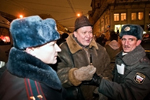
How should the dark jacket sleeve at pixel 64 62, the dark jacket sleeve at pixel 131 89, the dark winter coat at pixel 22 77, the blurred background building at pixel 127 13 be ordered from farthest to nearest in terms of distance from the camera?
the blurred background building at pixel 127 13
the dark jacket sleeve at pixel 64 62
the dark jacket sleeve at pixel 131 89
the dark winter coat at pixel 22 77

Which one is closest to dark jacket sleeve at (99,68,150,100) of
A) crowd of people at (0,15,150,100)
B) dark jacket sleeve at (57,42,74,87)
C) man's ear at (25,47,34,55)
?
crowd of people at (0,15,150,100)

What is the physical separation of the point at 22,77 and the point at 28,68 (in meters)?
0.10

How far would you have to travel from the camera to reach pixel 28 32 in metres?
1.14

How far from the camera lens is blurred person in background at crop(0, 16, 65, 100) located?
1052 millimetres

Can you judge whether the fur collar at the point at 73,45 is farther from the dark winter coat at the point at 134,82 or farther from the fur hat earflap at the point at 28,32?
the fur hat earflap at the point at 28,32

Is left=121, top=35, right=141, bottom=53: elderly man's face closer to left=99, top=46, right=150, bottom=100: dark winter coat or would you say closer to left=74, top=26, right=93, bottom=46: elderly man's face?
left=99, top=46, right=150, bottom=100: dark winter coat

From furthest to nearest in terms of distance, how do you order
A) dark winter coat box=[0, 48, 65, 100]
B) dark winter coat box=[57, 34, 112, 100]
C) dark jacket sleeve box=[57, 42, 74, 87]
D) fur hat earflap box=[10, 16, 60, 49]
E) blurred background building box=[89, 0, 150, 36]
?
blurred background building box=[89, 0, 150, 36], dark winter coat box=[57, 34, 112, 100], dark jacket sleeve box=[57, 42, 74, 87], fur hat earflap box=[10, 16, 60, 49], dark winter coat box=[0, 48, 65, 100]

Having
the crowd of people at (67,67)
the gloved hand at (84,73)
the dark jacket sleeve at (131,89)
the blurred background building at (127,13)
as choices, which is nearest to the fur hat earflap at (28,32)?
the crowd of people at (67,67)

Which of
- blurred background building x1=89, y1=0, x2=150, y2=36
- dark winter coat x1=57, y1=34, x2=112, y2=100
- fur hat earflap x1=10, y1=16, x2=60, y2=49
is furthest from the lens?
blurred background building x1=89, y1=0, x2=150, y2=36

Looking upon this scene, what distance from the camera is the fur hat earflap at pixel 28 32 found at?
1.14 meters

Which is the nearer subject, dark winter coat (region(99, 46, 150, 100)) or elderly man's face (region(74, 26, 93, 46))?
dark winter coat (region(99, 46, 150, 100))

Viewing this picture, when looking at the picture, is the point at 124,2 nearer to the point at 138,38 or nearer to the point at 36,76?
the point at 138,38

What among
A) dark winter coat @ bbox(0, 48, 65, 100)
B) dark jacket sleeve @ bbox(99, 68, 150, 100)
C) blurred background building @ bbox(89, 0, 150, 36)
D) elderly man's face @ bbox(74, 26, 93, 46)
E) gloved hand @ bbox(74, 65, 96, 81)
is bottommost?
dark jacket sleeve @ bbox(99, 68, 150, 100)

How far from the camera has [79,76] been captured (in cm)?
201
